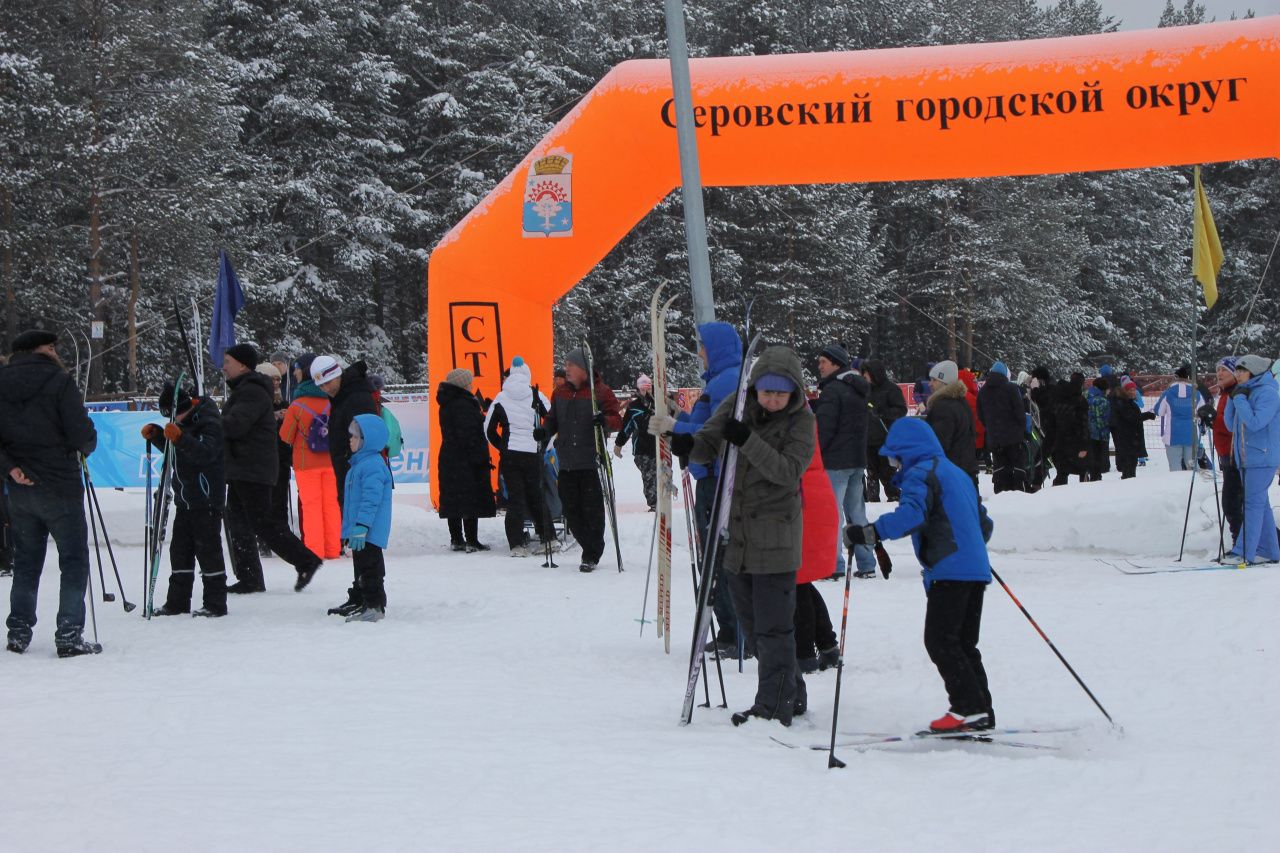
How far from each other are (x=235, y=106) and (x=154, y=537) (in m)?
26.1

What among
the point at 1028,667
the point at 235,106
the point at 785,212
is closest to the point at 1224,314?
the point at 785,212

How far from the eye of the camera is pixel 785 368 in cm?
537

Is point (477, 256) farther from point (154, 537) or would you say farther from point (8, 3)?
point (8, 3)

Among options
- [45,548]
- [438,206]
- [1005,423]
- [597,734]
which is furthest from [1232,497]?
[438,206]

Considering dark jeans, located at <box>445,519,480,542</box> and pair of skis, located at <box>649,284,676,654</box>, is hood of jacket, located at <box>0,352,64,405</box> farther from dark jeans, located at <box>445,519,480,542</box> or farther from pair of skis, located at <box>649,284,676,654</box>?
dark jeans, located at <box>445,519,480,542</box>

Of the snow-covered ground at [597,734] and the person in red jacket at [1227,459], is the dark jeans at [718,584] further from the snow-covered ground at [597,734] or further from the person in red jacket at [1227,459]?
the person in red jacket at [1227,459]

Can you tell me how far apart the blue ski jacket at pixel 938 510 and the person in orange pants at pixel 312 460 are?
610 centimetres

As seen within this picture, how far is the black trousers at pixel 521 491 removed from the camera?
11.2 m

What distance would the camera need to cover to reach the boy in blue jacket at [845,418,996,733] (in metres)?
5.21

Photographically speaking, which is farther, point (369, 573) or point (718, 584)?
point (369, 573)

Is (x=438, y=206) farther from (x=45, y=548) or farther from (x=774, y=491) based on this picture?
(x=774, y=491)

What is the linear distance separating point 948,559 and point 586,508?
547cm

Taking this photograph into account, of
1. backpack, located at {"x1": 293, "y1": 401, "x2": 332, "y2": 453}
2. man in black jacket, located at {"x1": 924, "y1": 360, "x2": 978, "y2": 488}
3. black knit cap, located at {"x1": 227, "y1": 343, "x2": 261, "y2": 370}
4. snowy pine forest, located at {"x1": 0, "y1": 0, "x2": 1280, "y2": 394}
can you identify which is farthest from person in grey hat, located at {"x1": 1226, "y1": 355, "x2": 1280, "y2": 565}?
snowy pine forest, located at {"x1": 0, "y1": 0, "x2": 1280, "y2": 394}

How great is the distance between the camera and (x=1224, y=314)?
4766 cm
